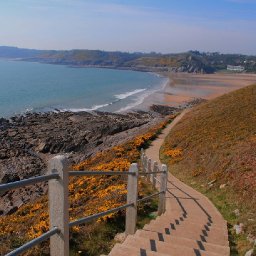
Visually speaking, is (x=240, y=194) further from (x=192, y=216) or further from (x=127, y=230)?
(x=127, y=230)

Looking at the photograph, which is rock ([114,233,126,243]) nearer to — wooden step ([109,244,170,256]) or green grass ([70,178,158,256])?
green grass ([70,178,158,256])

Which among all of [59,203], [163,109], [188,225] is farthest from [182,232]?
[163,109]

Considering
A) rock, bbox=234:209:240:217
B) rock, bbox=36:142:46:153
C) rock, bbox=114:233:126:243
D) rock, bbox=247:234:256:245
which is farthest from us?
rock, bbox=36:142:46:153

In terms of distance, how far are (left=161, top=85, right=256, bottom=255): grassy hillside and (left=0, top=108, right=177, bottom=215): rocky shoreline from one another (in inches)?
311

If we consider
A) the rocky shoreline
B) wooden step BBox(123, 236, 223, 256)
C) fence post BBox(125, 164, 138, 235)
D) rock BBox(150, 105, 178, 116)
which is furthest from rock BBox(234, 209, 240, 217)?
rock BBox(150, 105, 178, 116)

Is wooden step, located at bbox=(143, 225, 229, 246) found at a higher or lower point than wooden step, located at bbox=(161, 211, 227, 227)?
higher

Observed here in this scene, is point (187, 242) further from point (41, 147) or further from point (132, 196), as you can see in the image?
point (41, 147)

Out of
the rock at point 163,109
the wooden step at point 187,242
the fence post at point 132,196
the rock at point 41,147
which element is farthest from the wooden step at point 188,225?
the rock at point 163,109

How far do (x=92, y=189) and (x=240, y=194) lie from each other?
5893mm

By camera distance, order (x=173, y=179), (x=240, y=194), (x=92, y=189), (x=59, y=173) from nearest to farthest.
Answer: (x=59, y=173), (x=240, y=194), (x=92, y=189), (x=173, y=179)

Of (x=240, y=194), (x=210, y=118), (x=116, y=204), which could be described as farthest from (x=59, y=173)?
(x=210, y=118)

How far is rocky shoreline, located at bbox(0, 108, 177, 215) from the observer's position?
2450 cm

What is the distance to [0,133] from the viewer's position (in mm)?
45375

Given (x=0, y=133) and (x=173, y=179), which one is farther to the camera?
(x=0, y=133)
